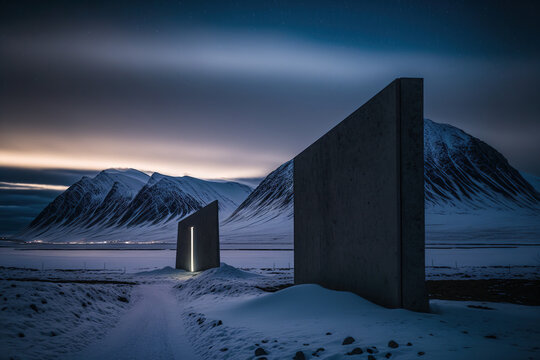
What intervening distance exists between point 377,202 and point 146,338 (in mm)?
5712

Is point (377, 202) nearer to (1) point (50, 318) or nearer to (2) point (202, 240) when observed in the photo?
(1) point (50, 318)

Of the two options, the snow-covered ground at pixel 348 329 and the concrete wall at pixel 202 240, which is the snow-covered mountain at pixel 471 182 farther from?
the snow-covered ground at pixel 348 329

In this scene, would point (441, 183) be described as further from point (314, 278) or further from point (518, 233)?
point (314, 278)

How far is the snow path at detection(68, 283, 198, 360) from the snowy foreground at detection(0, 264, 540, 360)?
0.8 inches

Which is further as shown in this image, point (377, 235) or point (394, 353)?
point (377, 235)

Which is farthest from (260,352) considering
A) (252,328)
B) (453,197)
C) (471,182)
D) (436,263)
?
(471,182)

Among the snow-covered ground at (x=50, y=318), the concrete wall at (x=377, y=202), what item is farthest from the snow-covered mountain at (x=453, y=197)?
the snow-covered ground at (x=50, y=318)

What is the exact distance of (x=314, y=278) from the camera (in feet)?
42.1

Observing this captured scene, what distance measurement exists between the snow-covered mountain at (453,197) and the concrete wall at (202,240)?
3489 inches

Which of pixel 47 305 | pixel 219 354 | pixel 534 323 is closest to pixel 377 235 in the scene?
pixel 534 323

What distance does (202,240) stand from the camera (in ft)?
80.7

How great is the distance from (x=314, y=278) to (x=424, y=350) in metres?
7.45

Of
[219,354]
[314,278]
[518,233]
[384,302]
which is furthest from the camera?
[518,233]

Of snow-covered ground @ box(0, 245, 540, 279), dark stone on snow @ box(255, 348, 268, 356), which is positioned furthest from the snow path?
snow-covered ground @ box(0, 245, 540, 279)
